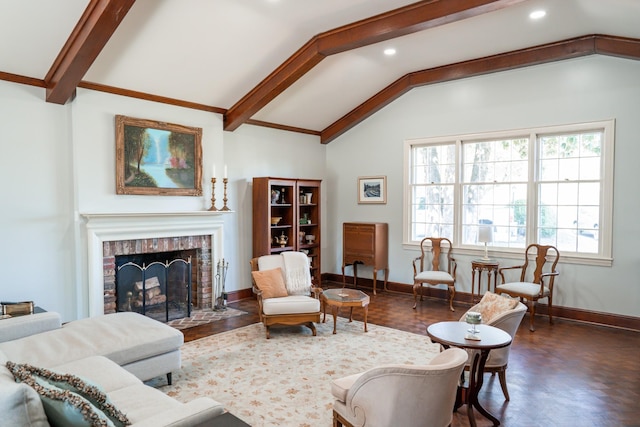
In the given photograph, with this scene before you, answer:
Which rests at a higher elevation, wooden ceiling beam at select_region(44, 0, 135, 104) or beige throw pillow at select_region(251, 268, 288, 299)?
wooden ceiling beam at select_region(44, 0, 135, 104)

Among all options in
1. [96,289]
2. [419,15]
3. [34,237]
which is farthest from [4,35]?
[419,15]

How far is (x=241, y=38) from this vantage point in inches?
182

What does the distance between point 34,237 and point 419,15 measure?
4.75 m

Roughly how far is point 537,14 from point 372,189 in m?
3.71

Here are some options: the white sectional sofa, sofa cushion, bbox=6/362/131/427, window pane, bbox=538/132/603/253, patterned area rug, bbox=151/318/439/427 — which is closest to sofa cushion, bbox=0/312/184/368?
the white sectional sofa

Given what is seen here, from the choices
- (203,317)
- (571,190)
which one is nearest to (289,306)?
(203,317)

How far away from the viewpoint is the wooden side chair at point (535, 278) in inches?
199

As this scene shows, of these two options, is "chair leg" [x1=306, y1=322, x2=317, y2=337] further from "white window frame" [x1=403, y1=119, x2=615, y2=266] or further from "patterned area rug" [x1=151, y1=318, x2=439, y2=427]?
"white window frame" [x1=403, y1=119, x2=615, y2=266]

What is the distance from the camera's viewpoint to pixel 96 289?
4.70 metres

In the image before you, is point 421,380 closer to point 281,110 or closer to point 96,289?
point 96,289

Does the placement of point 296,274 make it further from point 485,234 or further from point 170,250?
point 485,234

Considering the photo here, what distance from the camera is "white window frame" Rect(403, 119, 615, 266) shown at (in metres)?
5.11

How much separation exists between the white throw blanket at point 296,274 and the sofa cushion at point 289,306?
0.39 m

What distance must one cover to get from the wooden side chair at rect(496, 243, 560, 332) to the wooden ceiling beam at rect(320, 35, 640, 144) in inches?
98.3
